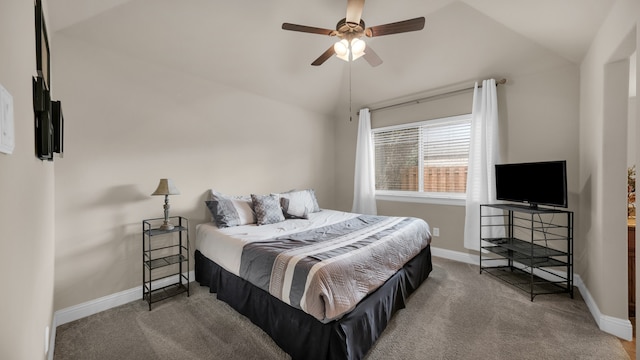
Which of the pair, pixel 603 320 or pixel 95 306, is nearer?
pixel 603 320

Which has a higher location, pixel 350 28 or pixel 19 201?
pixel 350 28

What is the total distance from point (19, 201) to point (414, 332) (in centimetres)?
244

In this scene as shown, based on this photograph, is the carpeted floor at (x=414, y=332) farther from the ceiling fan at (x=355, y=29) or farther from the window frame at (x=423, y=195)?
the ceiling fan at (x=355, y=29)

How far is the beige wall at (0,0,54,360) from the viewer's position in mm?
708

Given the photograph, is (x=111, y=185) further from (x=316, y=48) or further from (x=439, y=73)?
(x=439, y=73)

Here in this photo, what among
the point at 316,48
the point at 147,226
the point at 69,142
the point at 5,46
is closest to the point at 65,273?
the point at 147,226

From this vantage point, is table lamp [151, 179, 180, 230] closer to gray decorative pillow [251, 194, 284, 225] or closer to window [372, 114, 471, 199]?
gray decorative pillow [251, 194, 284, 225]

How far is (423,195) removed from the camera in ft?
13.2

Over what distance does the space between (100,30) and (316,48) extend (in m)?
2.31

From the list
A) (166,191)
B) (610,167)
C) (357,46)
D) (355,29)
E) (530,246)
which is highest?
(355,29)

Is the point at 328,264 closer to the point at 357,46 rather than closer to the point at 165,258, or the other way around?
the point at 357,46

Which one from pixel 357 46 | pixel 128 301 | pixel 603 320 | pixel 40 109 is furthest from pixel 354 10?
pixel 128 301

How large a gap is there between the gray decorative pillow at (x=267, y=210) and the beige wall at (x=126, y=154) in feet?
1.75

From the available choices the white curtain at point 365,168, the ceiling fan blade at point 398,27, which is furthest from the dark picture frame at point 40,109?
the white curtain at point 365,168
